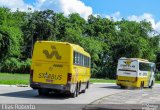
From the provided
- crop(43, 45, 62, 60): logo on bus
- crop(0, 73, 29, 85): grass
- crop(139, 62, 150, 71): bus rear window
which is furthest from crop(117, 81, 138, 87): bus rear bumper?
crop(43, 45, 62, 60): logo on bus

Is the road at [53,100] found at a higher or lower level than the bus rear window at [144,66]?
lower

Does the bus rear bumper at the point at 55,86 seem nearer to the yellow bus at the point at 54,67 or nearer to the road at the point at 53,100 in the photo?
the yellow bus at the point at 54,67

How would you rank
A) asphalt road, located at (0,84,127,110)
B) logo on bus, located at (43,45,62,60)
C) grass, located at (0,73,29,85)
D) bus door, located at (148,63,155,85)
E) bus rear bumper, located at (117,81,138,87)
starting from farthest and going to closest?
bus door, located at (148,63,155,85) < bus rear bumper, located at (117,81,138,87) < grass, located at (0,73,29,85) < logo on bus, located at (43,45,62,60) < asphalt road, located at (0,84,127,110)

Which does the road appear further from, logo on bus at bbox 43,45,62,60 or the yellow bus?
logo on bus at bbox 43,45,62,60

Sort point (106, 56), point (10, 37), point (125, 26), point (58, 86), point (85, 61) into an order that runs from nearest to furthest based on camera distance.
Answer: point (58, 86) < point (85, 61) < point (10, 37) < point (106, 56) < point (125, 26)

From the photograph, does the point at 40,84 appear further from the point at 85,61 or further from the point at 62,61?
the point at 85,61

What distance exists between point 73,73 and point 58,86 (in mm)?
1185

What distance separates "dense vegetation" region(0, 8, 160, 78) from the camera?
7725 cm

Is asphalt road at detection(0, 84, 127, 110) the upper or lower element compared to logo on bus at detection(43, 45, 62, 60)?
lower

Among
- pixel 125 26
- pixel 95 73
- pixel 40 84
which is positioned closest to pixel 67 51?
pixel 40 84

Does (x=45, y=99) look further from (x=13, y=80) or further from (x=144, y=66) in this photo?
(x=144, y=66)

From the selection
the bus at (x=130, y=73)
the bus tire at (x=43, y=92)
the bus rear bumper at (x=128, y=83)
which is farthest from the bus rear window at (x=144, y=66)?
the bus tire at (x=43, y=92)

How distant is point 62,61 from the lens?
24.8 m

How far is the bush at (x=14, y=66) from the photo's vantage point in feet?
247
